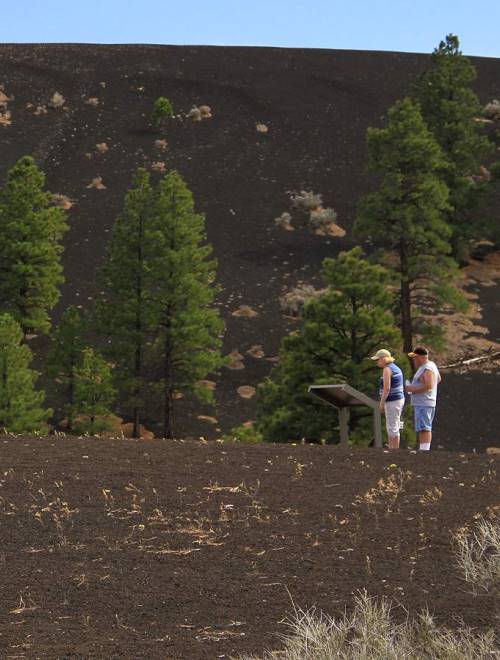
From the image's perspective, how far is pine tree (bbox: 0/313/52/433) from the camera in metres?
30.5

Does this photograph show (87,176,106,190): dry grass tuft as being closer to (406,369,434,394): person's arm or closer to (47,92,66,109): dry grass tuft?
(47,92,66,109): dry grass tuft

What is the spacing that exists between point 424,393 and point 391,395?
46cm

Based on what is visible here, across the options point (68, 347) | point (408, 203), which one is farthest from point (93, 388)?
point (408, 203)

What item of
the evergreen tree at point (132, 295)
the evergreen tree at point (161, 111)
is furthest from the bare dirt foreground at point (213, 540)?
the evergreen tree at point (161, 111)

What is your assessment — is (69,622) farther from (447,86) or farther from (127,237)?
(447,86)

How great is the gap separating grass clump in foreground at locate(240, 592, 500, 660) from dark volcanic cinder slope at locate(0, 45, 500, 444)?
99.6 ft

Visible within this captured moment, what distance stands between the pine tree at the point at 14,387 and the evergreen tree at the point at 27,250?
357 inches

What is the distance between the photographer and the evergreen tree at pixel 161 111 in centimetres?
6700

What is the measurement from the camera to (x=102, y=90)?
7344 centimetres

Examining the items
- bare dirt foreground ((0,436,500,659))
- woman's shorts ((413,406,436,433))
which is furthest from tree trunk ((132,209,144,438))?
woman's shorts ((413,406,436,433))

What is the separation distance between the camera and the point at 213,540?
34.1ft

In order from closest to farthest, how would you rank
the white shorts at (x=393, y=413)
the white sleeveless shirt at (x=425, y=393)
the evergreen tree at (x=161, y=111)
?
the white sleeveless shirt at (x=425, y=393), the white shorts at (x=393, y=413), the evergreen tree at (x=161, y=111)

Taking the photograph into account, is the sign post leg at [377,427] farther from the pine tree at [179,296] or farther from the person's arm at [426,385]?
the pine tree at [179,296]

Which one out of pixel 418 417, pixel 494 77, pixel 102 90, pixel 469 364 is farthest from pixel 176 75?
pixel 418 417
